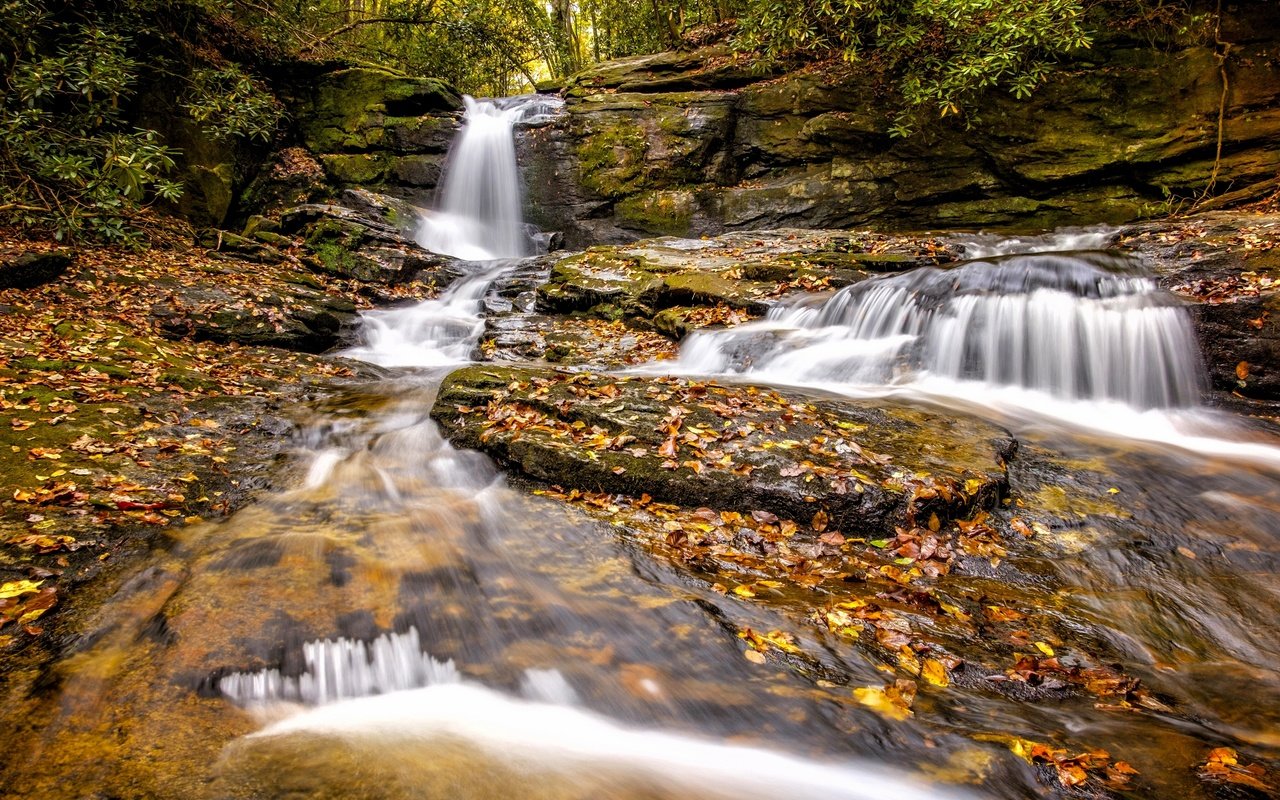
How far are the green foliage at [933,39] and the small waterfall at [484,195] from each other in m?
6.36

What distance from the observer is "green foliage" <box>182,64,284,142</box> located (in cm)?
1125

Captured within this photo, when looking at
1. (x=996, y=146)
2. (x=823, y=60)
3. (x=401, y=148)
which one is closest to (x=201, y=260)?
(x=401, y=148)

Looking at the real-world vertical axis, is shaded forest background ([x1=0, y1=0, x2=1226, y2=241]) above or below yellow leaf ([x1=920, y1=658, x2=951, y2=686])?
above

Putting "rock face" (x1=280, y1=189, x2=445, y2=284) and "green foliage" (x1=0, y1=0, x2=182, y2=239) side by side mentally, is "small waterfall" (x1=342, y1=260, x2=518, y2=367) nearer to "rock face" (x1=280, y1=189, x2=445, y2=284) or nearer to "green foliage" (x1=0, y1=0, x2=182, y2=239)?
→ "rock face" (x1=280, y1=189, x2=445, y2=284)

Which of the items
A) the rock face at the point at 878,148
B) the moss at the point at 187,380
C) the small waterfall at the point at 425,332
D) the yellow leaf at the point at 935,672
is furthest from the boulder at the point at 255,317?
the yellow leaf at the point at 935,672

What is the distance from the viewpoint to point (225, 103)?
11.3m

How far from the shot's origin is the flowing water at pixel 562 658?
2.09 meters

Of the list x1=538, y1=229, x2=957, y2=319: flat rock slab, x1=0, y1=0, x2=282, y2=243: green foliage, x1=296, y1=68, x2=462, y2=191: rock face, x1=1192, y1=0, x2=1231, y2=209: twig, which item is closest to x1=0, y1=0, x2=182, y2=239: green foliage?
x1=0, y1=0, x2=282, y2=243: green foliage

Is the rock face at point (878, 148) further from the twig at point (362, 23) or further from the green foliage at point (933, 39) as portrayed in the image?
the twig at point (362, 23)

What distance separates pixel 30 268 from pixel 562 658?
30.4 ft

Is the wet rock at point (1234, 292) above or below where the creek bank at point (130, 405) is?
above

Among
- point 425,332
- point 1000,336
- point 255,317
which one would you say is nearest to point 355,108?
point 425,332

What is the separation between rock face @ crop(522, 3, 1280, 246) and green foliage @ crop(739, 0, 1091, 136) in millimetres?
700

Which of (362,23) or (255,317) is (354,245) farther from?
(362,23)
